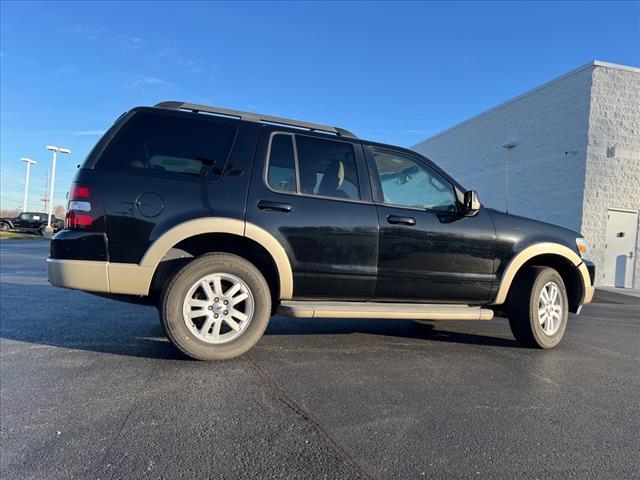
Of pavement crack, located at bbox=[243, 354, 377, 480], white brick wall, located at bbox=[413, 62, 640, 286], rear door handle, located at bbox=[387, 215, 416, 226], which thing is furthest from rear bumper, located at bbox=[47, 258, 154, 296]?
white brick wall, located at bbox=[413, 62, 640, 286]

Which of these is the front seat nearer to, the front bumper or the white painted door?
the front bumper

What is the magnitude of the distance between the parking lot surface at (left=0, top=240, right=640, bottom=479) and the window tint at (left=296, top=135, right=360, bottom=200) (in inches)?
59.6

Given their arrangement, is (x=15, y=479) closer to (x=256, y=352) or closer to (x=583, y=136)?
(x=256, y=352)

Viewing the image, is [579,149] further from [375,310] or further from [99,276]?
[99,276]

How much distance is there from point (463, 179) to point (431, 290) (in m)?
16.4

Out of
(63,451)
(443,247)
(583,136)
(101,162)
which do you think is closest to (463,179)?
(583,136)

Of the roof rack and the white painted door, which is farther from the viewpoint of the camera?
the white painted door

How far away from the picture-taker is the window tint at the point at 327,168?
13.3 feet

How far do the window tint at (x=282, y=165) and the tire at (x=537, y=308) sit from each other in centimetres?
261

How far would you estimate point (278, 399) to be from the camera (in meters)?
3.03

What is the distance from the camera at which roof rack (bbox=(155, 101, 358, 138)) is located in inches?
154

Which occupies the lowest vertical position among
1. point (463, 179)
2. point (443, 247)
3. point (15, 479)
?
point (15, 479)

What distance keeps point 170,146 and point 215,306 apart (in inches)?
54.7

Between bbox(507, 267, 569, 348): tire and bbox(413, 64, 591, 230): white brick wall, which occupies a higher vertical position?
bbox(413, 64, 591, 230): white brick wall
